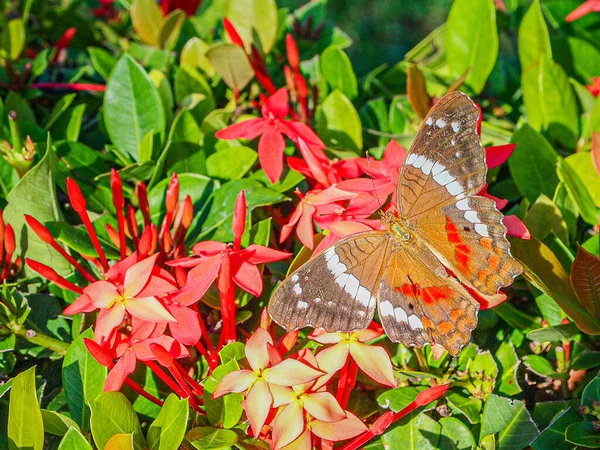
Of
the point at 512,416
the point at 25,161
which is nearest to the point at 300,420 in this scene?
the point at 512,416

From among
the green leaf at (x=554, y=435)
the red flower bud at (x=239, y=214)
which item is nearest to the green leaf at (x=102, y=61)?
the red flower bud at (x=239, y=214)


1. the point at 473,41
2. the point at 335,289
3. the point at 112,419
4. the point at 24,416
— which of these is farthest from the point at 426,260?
the point at 473,41

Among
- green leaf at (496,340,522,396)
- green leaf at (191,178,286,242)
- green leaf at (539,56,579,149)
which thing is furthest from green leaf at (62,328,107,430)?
green leaf at (539,56,579,149)

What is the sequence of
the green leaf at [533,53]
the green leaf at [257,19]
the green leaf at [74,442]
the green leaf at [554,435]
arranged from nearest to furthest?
the green leaf at [74,442] < the green leaf at [554,435] < the green leaf at [533,53] < the green leaf at [257,19]

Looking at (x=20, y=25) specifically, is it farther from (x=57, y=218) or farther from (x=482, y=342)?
(x=482, y=342)

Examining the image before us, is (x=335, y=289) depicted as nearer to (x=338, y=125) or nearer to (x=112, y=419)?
(x=112, y=419)

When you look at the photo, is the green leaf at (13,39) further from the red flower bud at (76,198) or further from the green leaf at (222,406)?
the green leaf at (222,406)
